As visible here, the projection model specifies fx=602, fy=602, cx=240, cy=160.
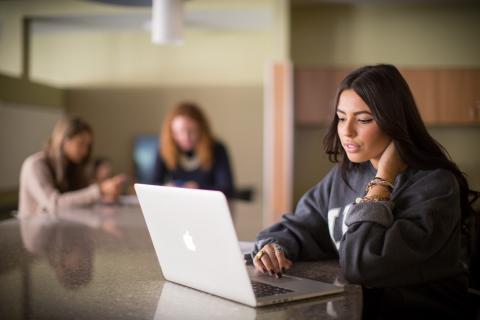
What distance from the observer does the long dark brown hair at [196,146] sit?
380 centimetres

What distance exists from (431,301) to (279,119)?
171 inches

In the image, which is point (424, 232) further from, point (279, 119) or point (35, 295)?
point (279, 119)

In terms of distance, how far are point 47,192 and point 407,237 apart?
2434mm

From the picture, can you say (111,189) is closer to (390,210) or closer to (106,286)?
(106,286)

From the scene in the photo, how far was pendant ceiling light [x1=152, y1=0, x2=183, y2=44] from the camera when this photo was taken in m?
3.44

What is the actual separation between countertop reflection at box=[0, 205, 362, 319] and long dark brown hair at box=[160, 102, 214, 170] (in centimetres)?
145

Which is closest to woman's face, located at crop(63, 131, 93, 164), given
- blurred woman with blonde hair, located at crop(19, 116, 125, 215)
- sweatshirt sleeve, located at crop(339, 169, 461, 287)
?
blurred woman with blonde hair, located at crop(19, 116, 125, 215)

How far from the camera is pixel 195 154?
3.88 m

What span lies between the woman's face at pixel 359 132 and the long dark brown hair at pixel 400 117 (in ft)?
0.07

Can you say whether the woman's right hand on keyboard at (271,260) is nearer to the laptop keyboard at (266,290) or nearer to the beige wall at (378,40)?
the laptop keyboard at (266,290)

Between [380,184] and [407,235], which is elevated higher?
[380,184]

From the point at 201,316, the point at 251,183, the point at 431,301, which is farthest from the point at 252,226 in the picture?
the point at 251,183

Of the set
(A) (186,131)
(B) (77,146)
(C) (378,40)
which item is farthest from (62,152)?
(C) (378,40)

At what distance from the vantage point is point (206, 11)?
6141mm
